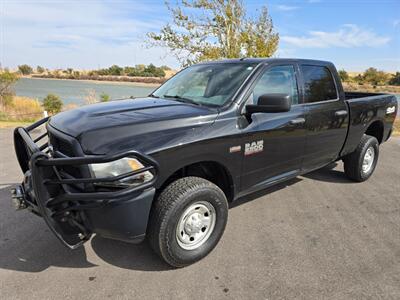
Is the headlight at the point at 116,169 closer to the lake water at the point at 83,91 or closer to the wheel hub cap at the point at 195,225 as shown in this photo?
the wheel hub cap at the point at 195,225

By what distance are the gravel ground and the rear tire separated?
2.72ft

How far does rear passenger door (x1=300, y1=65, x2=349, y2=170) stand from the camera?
4.00 meters

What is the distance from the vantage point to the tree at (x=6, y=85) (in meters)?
17.5

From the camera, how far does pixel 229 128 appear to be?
305cm

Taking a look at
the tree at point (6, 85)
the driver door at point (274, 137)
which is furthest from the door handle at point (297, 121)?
the tree at point (6, 85)

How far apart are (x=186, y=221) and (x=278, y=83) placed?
197 centimetres

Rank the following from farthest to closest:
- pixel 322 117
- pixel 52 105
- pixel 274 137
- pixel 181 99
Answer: pixel 52 105
pixel 322 117
pixel 181 99
pixel 274 137

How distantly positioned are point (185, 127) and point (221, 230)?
44.3 inches

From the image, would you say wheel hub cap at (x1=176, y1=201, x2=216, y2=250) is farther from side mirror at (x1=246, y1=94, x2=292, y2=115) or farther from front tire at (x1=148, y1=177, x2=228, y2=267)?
side mirror at (x1=246, y1=94, x2=292, y2=115)

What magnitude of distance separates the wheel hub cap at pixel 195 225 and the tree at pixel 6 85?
1831cm

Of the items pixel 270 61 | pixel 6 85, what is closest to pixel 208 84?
pixel 270 61

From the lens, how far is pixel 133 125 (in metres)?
2.65

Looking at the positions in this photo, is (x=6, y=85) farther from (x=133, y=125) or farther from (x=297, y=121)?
(x=297, y=121)

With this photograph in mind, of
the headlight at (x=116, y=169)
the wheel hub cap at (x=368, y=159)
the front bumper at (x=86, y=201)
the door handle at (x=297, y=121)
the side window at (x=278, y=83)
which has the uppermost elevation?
the side window at (x=278, y=83)
